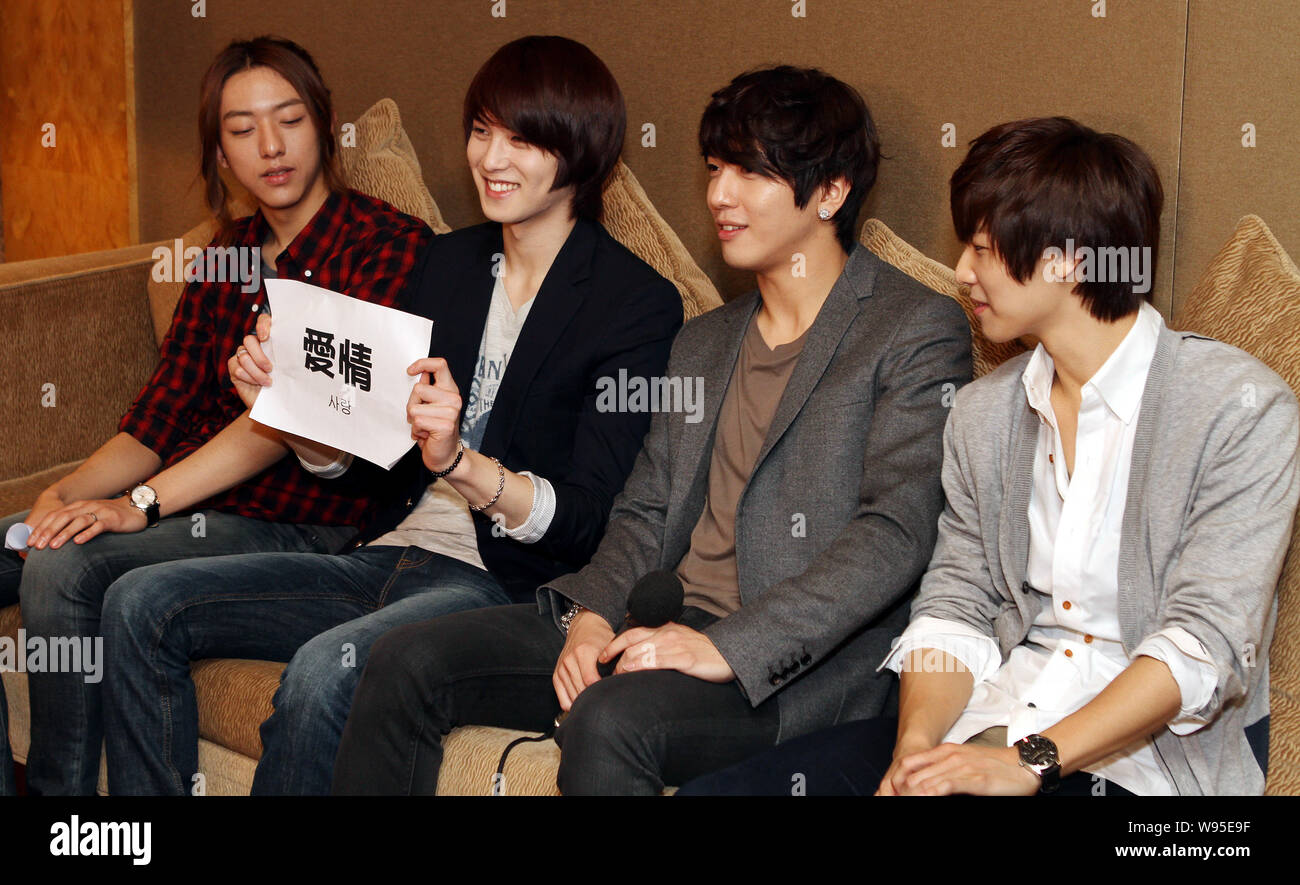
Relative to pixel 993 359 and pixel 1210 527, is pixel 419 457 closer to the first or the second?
pixel 993 359

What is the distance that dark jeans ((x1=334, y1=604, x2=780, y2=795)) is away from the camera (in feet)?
4.76

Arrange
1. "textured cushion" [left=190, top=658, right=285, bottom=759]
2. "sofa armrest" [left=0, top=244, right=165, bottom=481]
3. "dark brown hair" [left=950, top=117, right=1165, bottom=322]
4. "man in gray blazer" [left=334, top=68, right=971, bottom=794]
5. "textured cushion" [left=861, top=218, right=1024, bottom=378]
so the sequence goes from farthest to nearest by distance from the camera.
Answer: "sofa armrest" [left=0, top=244, right=165, bottom=481], "textured cushion" [left=190, top=658, right=285, bottom=759], "textured cushion" [left=861, top=218, right=1024, bottom=378], "man in gray blazer" [left=334, top=68, right=971, bottom=794], "dark brown hair" [left=950, top=117, right=1165, bottom=322]

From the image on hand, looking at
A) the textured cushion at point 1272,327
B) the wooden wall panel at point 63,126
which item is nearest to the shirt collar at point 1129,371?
the textured cushion at point 1272,327

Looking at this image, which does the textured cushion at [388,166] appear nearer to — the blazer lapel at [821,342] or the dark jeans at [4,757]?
the blazer lapel at [821,342]

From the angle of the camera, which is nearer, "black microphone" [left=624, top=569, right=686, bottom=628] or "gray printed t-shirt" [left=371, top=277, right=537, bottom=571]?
"black microphone" [left=624, top=569, right=686, bottom=628]

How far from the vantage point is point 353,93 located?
110 inches

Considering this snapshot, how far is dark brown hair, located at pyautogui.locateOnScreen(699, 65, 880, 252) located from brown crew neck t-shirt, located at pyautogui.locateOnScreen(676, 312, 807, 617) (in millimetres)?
213

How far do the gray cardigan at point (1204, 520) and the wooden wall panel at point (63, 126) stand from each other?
2.84m

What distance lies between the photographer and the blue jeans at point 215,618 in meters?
1.85

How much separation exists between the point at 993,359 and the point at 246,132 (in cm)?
137

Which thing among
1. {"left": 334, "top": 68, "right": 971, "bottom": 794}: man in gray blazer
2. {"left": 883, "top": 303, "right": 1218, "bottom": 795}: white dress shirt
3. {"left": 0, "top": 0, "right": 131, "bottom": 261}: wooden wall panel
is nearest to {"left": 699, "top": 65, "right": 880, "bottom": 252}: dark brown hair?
{"left": 334, "top": 68, "right": 971, "bottom": 794}: man in gray blazer

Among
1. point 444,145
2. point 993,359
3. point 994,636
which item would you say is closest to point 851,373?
point 993,359

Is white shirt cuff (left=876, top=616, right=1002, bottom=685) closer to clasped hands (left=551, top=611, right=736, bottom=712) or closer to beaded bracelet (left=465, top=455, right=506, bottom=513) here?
clasped hands (left=551, top=611, right=736, bottom=712)

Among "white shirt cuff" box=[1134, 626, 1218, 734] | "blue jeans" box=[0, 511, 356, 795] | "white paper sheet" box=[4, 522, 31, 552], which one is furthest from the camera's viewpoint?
"white paper sheet" box=[4, 522, 31, 552]
